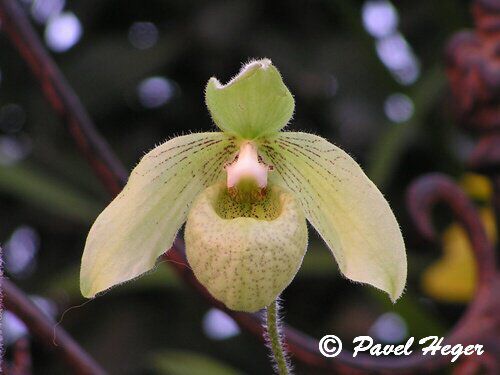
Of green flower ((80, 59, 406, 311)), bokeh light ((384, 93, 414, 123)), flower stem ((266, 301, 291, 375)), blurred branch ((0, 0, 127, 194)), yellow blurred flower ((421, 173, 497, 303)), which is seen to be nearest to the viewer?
flower stem ((266, 301, 291, 375))

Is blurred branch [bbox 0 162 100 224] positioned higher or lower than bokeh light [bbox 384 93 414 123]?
higher

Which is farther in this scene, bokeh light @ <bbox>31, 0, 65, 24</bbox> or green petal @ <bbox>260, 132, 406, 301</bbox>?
bokeh light @ <bbox>31, 0, 65, 24</bbox>

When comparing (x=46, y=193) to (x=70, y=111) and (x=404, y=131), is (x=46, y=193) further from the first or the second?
(x=70, y=111)

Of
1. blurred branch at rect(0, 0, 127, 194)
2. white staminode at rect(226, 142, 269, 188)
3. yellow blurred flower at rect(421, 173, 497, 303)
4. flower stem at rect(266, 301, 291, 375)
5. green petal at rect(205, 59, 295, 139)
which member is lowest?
yellow blurred flower at rect(421, 173, 497, 303)

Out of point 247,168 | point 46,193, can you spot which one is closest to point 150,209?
point 247,168

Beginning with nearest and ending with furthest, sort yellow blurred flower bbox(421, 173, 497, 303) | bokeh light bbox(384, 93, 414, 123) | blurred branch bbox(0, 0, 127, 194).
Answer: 1. blurred branch bbox(0, 0, 127, 194)
2. yellow blurred flower bbox(421, 173, 497, 303)
3. bokeh light bbox(384, 93, 414, 123)

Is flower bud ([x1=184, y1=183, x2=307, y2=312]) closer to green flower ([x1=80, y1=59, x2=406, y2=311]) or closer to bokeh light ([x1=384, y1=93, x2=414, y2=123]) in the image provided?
green flower ([x1=80, y1=59, x2=406, y2=311])

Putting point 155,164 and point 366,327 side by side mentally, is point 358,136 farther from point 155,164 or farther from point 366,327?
point 155,164

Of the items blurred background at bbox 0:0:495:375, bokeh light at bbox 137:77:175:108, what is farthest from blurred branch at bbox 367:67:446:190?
bokeh light at bbox 137:77:175:108
